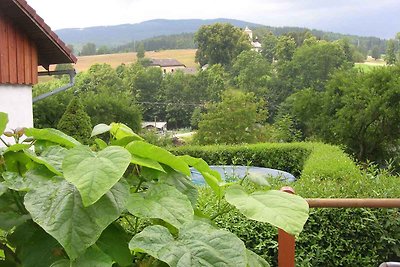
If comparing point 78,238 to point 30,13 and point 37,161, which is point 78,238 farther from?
point 30,13

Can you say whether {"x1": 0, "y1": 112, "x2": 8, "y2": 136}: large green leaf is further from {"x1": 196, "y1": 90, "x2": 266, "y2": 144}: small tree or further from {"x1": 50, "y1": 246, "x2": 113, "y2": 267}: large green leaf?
{"x1": 196, "y1": 90, "x2": 266, "y2": 144}: small tree

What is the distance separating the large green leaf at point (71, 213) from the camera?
581mm

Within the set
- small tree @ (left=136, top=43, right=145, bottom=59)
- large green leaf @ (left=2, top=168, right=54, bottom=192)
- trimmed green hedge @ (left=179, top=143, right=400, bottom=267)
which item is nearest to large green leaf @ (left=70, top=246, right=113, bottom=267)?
large green leaf @ (left=2, top=168, right=54, bottom=192)

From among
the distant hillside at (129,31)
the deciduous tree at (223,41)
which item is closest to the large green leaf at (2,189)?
the deciduous tree at (223,41)

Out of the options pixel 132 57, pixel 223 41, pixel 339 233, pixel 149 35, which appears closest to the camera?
pixel 339 233

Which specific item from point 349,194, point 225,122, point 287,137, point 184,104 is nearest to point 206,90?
point 184,104

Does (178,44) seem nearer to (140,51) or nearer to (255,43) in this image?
(140,51)

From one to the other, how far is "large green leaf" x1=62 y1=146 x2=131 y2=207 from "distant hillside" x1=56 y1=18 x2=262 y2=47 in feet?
284

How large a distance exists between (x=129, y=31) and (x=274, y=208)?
106 metres

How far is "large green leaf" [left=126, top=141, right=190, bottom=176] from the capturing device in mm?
714

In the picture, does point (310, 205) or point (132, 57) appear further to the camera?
point (132, 57)

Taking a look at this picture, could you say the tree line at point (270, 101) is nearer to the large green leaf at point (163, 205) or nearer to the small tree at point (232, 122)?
the small tree at point (232, 122)

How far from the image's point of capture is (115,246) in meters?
0.65

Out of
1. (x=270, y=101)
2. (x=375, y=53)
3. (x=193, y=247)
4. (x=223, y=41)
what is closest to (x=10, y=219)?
(x=193, y=247)
